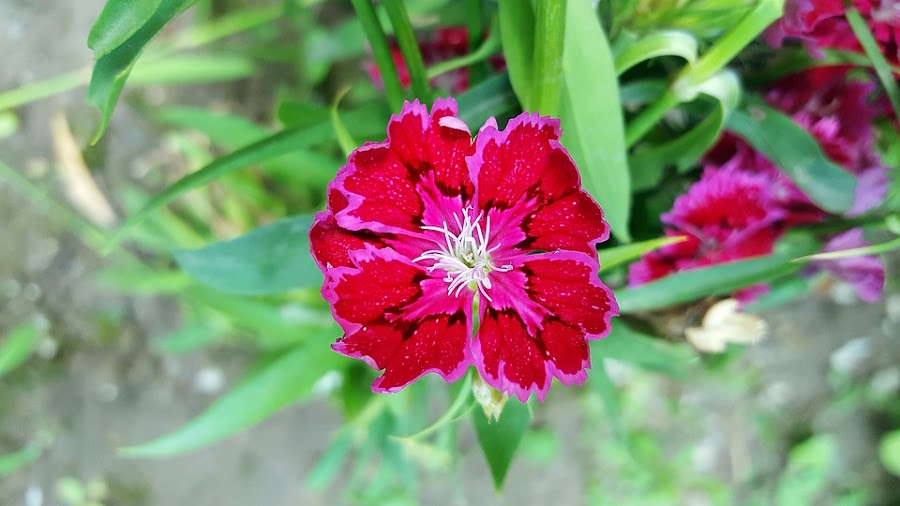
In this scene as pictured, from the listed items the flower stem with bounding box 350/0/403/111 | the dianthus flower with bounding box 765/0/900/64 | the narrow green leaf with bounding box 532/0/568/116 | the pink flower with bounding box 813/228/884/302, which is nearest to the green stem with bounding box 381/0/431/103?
the flower stem with bounding box 350/0/403/111

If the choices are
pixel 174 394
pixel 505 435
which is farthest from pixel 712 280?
pixel 174 394

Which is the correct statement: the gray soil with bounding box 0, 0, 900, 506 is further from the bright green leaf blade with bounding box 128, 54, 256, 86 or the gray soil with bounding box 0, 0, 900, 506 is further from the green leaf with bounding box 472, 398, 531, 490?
the green leaf with bounding box 472, 398, 531, 490

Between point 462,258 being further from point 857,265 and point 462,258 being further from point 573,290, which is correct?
point 857,265

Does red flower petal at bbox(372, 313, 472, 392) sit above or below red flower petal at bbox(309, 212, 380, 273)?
below

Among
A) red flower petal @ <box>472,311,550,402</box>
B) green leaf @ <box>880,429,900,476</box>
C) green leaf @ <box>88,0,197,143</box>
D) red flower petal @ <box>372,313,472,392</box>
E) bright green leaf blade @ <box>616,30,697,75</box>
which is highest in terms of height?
green leaf @ <box>88,0,197,143</box>

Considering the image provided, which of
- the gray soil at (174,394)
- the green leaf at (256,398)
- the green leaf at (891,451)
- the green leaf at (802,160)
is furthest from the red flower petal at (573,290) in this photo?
the green leaf at (891,451)

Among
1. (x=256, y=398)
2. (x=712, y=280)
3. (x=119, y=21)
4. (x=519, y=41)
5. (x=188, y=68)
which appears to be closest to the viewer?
(x=119, y=21)

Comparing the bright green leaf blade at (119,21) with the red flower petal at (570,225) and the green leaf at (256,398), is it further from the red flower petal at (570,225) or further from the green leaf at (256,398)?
the green leaf at (256,398)

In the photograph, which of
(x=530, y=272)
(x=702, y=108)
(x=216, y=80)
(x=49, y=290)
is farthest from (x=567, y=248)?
(x=49, y=290)
